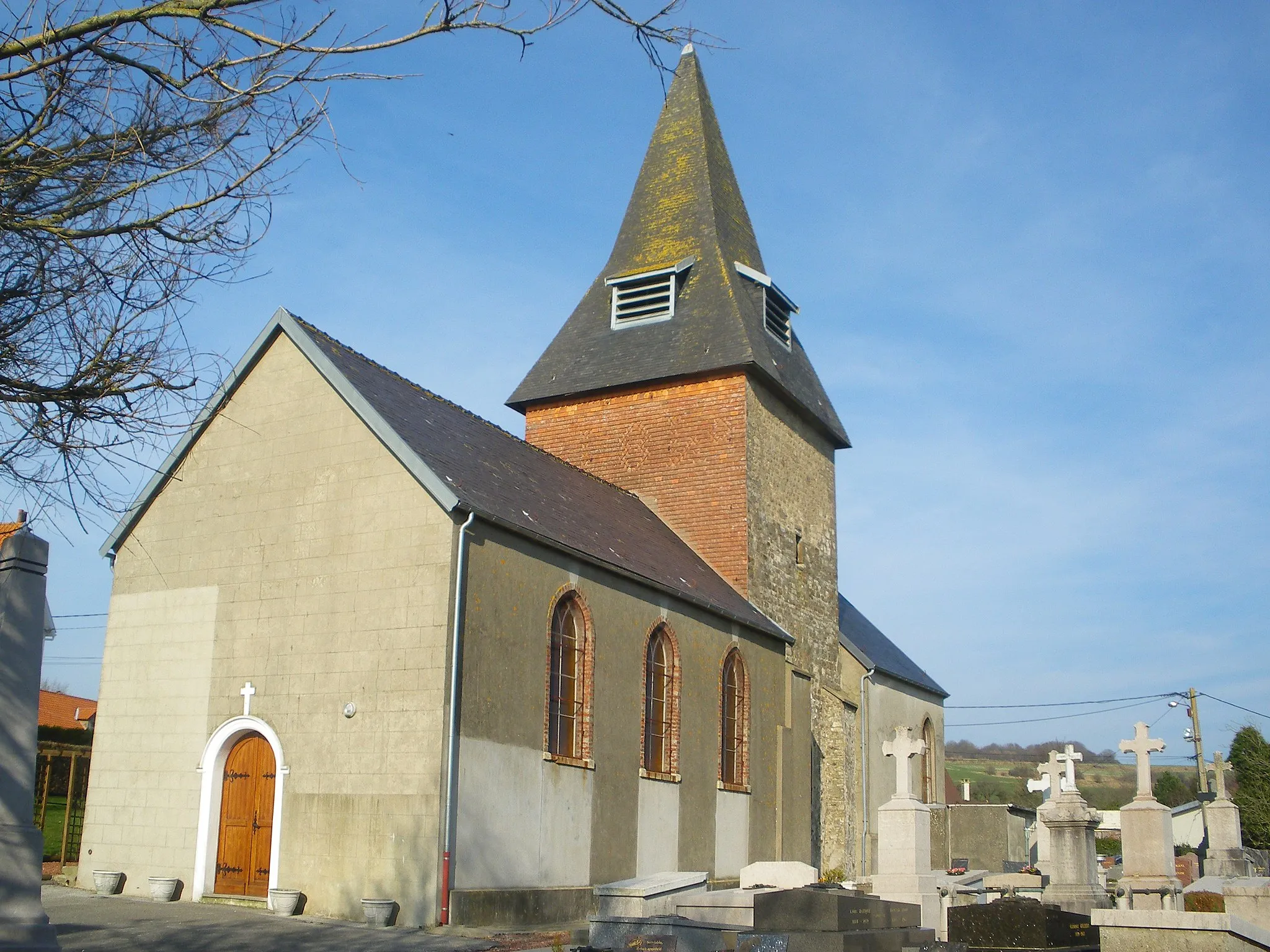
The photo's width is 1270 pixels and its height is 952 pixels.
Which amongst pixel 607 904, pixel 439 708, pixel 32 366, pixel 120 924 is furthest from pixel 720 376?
pixel 32 366

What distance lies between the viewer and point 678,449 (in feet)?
77.2

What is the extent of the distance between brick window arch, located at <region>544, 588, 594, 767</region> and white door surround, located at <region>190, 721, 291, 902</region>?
3.41 metres

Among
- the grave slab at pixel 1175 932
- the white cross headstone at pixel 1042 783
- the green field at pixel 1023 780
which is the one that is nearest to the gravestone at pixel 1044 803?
the white cross headstone at pixel 1042 783

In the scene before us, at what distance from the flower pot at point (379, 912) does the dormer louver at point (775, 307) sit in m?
15.6

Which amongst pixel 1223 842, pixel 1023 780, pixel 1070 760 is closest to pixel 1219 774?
pixel 1223 842

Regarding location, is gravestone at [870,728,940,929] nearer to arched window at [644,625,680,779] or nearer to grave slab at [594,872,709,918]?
grave slab at [594,872,709,918]

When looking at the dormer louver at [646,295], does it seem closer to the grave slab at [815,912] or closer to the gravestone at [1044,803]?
the gravestone at [1044,803]

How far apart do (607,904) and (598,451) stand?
1317cm

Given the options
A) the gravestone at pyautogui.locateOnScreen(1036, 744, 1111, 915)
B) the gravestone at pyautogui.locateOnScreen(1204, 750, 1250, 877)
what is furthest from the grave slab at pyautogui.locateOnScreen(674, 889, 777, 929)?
the gravestone at pyautogui.locateOnScreen(1204, 750, 1250, 877)

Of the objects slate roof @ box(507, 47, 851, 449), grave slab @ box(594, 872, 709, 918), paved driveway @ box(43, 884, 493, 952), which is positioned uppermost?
slate roof @ box(507, 47, 851, 449)

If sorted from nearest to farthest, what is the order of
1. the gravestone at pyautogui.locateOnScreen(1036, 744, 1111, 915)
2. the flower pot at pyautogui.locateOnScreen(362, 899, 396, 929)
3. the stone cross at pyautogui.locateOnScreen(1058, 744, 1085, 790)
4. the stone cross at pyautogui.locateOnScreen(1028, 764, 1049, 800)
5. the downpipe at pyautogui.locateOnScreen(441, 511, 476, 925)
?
the flower pot at pyautogui.locateOnScreen(362, 899, 396, 929) < the downpipe at pyautogui.locateOnScreen(441, 511, 476, 925) < the gravestone at pyautogui.locateOnScreen(1036, 744, 1111, 915) < the stone cross at pyautogui.locateOnScreen(1058, 744, 1085, 790) < the stone cross at pyautogui.locateOnScreen(1028, 764, 1049, 800)

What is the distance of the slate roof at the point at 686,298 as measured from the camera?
938 inches

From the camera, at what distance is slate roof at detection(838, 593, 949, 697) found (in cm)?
2736

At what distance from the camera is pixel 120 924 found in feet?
39.3
